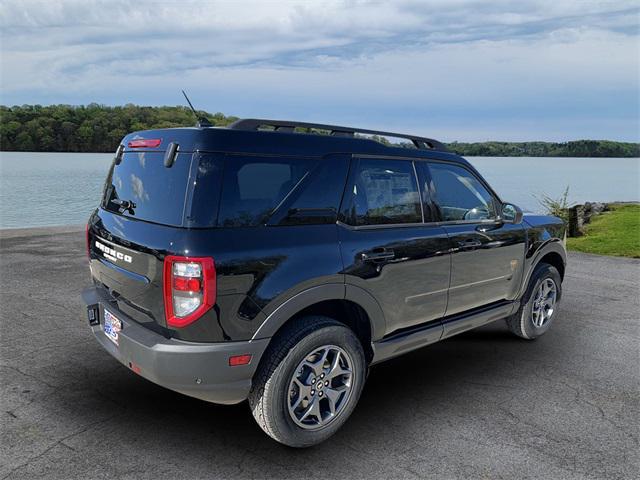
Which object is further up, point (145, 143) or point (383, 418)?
point (145, 143)

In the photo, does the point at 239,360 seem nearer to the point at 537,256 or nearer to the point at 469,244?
the point at 469,244

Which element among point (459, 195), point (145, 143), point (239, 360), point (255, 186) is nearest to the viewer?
point (239, 360)

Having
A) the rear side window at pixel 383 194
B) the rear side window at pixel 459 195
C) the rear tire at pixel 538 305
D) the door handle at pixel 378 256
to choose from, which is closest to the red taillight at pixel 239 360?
the door handle at pixel 378 256

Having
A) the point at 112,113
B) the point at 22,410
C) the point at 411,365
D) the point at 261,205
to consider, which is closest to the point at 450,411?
the point at 411,365

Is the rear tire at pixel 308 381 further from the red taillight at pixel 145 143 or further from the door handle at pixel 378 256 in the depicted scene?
the red taillight at pixel 145 143

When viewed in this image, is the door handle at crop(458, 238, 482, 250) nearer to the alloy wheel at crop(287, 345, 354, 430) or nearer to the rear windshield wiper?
the alloy wheel at crop(287, 345, 354, 430)

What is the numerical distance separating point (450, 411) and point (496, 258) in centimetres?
145

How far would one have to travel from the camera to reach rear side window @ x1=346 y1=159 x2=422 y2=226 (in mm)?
3211

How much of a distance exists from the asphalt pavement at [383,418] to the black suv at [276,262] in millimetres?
316

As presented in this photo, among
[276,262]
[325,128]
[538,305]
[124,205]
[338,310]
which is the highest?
[325,128]

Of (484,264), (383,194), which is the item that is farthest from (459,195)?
(383,194)

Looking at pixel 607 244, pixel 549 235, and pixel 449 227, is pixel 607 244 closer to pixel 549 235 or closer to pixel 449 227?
pixel 549 235

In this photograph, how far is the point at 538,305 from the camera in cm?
501

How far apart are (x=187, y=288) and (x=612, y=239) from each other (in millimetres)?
12620
